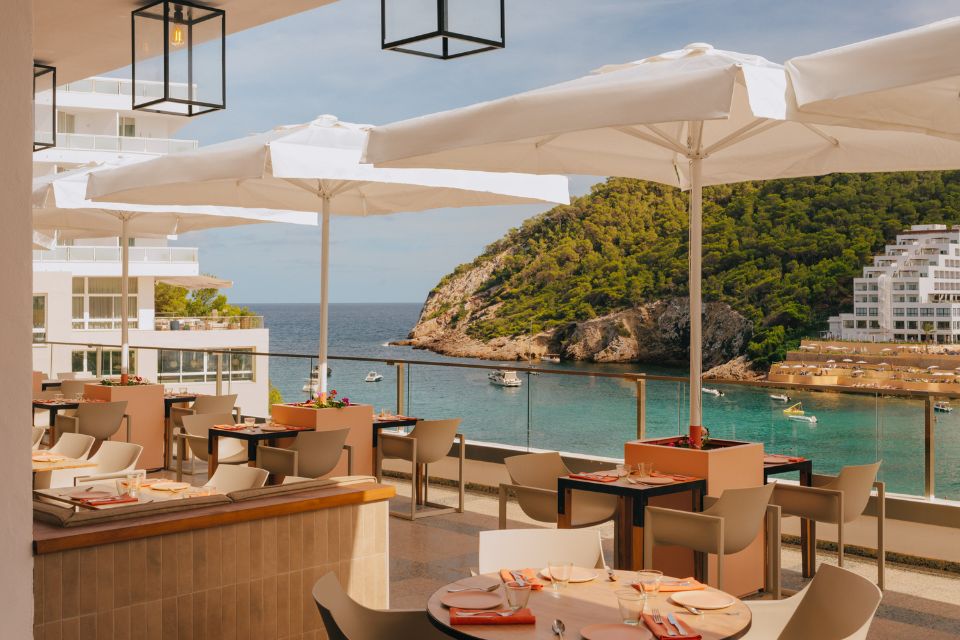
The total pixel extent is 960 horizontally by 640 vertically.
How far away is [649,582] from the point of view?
3.72 meters

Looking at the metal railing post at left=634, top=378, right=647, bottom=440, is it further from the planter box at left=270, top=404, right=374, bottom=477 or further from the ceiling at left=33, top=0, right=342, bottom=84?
the ceiling at left=33, top=0, right=342, bottom=84

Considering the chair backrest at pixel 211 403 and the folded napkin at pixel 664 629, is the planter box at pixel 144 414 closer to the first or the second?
the chair backrest at pixel 211 403

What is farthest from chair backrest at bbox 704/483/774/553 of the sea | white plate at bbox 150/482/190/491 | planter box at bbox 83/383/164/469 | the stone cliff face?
the stone cliff face

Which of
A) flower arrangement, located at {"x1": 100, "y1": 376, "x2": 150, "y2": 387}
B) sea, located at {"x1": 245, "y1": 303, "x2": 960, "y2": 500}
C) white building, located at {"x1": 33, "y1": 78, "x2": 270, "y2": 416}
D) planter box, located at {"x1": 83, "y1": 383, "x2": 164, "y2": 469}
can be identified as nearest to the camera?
sea, located at {"x1": 245, "y1": 303, "x2": 960, "y2": 500}

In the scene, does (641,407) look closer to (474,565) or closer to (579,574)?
(474,565)

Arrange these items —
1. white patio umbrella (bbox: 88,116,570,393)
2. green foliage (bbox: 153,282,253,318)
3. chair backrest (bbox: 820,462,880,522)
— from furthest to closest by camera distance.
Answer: green foliage (bbox: 153,282,253,318) < white patio umbrella (bbox: 88,116,570,393) < chair backrest (bbox: 820,462,880,522)

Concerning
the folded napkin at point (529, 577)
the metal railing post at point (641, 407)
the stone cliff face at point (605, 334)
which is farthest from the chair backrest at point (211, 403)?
the stone cliff face at point (605, 334)

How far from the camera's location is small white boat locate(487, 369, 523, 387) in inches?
375

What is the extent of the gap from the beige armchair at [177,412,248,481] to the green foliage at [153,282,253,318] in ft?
220

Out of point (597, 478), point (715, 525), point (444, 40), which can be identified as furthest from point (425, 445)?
point (444, 40)

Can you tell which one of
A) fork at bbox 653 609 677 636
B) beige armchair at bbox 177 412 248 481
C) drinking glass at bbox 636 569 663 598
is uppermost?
drinking glass at bbox 636 569 663 598

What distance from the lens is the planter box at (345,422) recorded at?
8.28 m

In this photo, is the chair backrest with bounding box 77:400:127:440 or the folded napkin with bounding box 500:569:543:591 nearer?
the folded napkin with bounding box 500:569:543:591

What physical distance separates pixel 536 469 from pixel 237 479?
188cm
